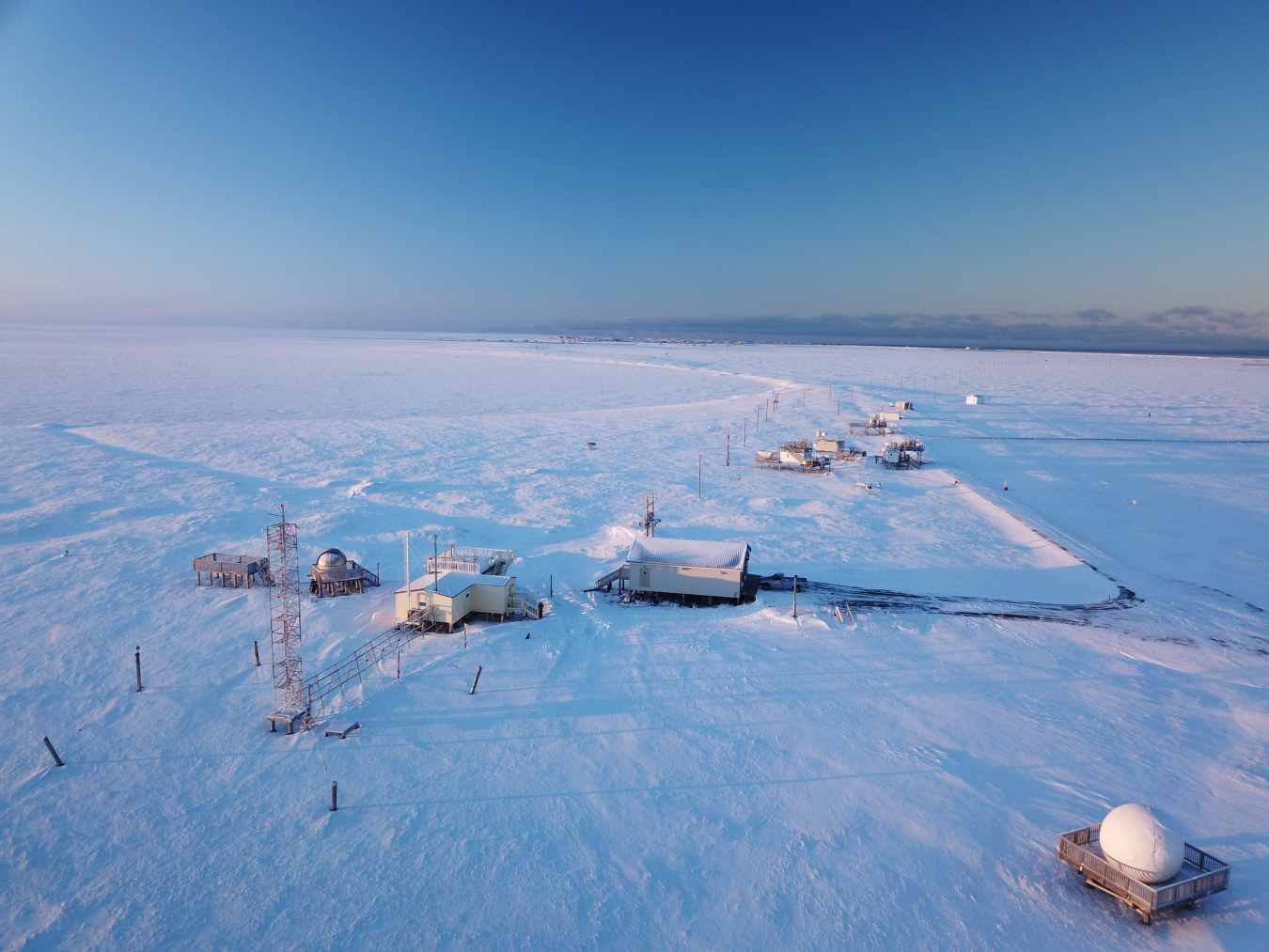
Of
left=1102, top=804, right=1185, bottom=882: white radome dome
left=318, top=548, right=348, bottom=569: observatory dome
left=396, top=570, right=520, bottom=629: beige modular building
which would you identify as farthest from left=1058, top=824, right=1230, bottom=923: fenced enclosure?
left=318, top=548, right=348, bottom=569: observatory dome

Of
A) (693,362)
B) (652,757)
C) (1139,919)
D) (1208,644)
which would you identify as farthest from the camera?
(693,362)

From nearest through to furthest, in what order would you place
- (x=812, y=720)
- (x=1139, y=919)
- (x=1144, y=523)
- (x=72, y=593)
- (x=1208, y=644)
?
(x=1139, y=919)
(x=812, y=720)
(x=1208, y=644)
(x=72, y=593)
(x=1144, y=523)

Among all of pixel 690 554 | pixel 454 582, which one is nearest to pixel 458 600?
pixel 454 582

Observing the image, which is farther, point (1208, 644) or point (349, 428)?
point (349, 428)

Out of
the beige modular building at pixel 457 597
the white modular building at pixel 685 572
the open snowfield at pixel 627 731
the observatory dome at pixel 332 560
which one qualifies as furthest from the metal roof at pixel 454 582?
the white modular building at pixel 685 572

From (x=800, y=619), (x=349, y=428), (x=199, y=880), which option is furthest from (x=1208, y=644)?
(x=349, y=428)

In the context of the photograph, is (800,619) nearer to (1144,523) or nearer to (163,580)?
(163,580)
